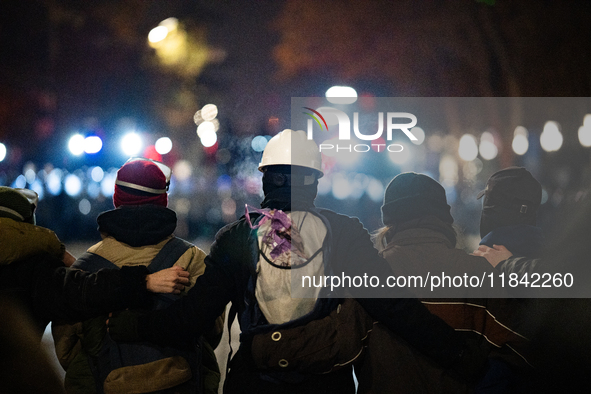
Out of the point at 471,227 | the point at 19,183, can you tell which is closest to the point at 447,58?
the point at 471,227

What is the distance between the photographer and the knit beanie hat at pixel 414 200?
2.17 metres

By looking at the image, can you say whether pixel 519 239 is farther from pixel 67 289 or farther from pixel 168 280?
pixel 67 289

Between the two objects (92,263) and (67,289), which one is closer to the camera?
(67,289)

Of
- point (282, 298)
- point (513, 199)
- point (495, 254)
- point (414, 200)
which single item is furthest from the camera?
point (513, 199)

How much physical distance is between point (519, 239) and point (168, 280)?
224cm

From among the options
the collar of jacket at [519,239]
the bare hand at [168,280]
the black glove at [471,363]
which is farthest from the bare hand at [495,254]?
the bare hand at [168,280]

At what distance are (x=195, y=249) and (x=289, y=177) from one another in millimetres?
670

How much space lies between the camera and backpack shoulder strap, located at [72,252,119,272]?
2.07m

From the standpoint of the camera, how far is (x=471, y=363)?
6.42ft

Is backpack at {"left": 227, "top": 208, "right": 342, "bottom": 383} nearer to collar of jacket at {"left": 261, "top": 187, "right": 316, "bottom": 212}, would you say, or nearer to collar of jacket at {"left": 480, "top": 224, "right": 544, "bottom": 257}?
collar of jacket at {"left": 261, "top": 187, "right": 316, "bottom": 212}

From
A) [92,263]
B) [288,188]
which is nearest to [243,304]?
[288,188]

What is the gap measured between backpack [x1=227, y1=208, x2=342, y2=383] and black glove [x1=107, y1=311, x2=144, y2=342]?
0.52 meters

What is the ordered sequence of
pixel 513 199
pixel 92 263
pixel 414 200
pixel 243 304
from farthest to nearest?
pixel 513 199 → pixel 414 200 → pixel 92 263 → pixel 243 304

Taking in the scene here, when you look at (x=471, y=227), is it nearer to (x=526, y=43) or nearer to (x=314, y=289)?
(x=526, y=43)
